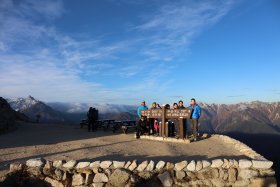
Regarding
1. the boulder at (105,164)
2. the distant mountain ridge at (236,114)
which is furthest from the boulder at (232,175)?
the distant mountain ridge at (236,114)

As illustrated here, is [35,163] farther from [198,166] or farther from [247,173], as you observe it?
[247,173]

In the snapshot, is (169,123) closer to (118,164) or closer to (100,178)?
(118,164)

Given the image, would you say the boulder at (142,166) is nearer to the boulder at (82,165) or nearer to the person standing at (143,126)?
the boulder at (82,165)

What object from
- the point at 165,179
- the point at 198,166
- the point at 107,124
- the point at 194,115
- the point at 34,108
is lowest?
the point at 165,179

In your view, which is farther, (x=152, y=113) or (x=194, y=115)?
(x=152, y=113)

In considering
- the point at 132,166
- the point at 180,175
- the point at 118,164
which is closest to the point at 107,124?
the point at 118,164

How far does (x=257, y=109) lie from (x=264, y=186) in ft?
537

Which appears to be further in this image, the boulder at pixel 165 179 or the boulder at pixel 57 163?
the boulder at pixel 57 163

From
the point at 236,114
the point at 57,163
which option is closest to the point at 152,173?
the point at 57,163

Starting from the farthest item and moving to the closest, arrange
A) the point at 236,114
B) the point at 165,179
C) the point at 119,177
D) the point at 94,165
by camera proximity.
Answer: the point at 236,114 → the point at 94,165 → the point at 165,179 → the point at 119,177

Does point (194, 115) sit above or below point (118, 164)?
above

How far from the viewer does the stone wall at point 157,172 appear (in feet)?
32.6

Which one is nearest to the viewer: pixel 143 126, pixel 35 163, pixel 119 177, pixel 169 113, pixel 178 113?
pixel 119 177

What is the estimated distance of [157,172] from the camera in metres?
10.0
